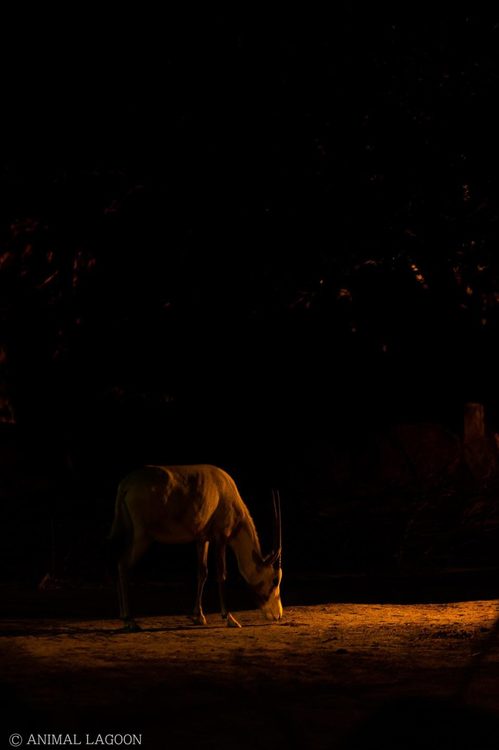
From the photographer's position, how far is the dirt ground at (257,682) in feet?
21.5

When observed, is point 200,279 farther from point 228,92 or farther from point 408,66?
point 408,66

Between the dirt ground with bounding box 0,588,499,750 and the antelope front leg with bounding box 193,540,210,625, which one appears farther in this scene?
the antelope front leg with bounding box 193,540,210,625

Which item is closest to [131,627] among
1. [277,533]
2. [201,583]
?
[201,583]

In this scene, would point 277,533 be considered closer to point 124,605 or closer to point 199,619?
point 199,619

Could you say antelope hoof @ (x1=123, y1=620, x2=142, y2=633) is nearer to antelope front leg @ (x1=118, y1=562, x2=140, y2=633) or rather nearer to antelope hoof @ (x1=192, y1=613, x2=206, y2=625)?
antelope front leg @ (x1=118, y1=562, x2=140, y2=633)

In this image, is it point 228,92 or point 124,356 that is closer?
point 228,92

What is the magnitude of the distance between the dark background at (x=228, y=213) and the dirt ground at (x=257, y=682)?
19.5ft

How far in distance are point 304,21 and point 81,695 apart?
1040cm

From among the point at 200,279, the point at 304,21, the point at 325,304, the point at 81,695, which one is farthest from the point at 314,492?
the point at 81,695

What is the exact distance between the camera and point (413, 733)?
6551 millimetres

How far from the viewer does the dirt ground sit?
6555mm

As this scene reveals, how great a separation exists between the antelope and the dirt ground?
1.45 feet

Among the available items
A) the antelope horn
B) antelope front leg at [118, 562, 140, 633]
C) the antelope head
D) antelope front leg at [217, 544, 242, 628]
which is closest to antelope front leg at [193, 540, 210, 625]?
antelope front leg at [217, 544, 242, 628]

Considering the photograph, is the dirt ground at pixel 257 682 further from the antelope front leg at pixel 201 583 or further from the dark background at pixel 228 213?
the dark background at pixel 228 213
